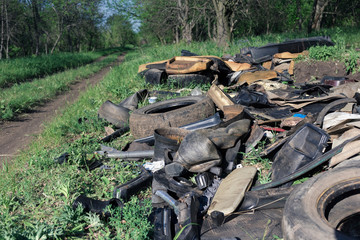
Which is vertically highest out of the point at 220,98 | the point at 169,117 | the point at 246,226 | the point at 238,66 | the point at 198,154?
the point at 238,66

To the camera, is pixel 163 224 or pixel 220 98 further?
pixel 220 98

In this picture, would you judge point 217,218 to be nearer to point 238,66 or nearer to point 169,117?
point 169,117

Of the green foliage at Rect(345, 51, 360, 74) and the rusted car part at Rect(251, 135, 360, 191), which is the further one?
the green foliage at Rect(345, 51, 360, 74)

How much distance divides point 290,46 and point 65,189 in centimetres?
673

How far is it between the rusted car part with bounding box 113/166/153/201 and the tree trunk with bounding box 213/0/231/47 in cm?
936

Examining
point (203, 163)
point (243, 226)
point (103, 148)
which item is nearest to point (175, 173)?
point (203, 163)

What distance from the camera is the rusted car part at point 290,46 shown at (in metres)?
7.31

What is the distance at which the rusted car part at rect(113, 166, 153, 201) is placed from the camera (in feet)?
9.01

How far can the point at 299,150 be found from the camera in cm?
276

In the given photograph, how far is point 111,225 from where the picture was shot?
238 centimetres

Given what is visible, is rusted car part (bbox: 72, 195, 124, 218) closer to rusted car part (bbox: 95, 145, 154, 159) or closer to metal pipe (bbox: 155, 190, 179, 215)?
metal pipe (bbox: 155, 190, 179, 215)

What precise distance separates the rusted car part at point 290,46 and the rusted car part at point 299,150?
5009 mm

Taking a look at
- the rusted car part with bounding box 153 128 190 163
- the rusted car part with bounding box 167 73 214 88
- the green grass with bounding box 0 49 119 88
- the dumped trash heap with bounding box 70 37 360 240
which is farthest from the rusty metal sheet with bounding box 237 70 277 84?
the green grass with bounding box 0 49 119 88

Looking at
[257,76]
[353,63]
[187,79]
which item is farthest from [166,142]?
[353,63]
